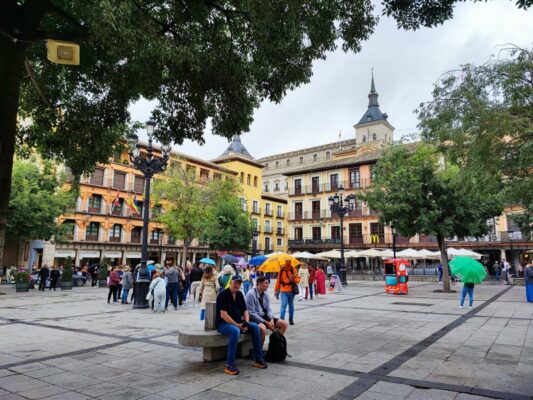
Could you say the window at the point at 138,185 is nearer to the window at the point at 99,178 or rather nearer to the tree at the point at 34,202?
the window at the point at 99,178

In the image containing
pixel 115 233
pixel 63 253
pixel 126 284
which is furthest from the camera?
pixel 115 233

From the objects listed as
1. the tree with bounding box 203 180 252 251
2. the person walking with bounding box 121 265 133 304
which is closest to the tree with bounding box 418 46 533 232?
the person walking with bounding box 121 265 133 304

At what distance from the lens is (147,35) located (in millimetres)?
5105

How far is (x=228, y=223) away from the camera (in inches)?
1569

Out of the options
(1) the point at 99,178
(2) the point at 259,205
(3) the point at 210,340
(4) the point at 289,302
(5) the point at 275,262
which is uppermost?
(1) the point at 99,178

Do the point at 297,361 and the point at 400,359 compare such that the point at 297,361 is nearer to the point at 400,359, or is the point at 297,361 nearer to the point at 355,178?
the point at 400,359

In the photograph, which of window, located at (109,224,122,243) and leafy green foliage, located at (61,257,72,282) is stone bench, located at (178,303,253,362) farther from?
window, located at (109,224,122,243)

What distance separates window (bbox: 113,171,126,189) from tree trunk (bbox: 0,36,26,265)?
38153mm

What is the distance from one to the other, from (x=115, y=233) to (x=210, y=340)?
124ft

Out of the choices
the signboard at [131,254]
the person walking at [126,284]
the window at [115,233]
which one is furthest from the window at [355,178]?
the person walking at [126,284]

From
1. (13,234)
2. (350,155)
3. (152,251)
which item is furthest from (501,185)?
(350,155)

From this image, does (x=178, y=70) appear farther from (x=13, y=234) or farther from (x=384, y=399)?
(x=13, y=234)

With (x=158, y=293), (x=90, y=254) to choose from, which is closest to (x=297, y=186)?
(x=90, y=254)

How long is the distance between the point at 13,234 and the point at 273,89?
24979 mm
